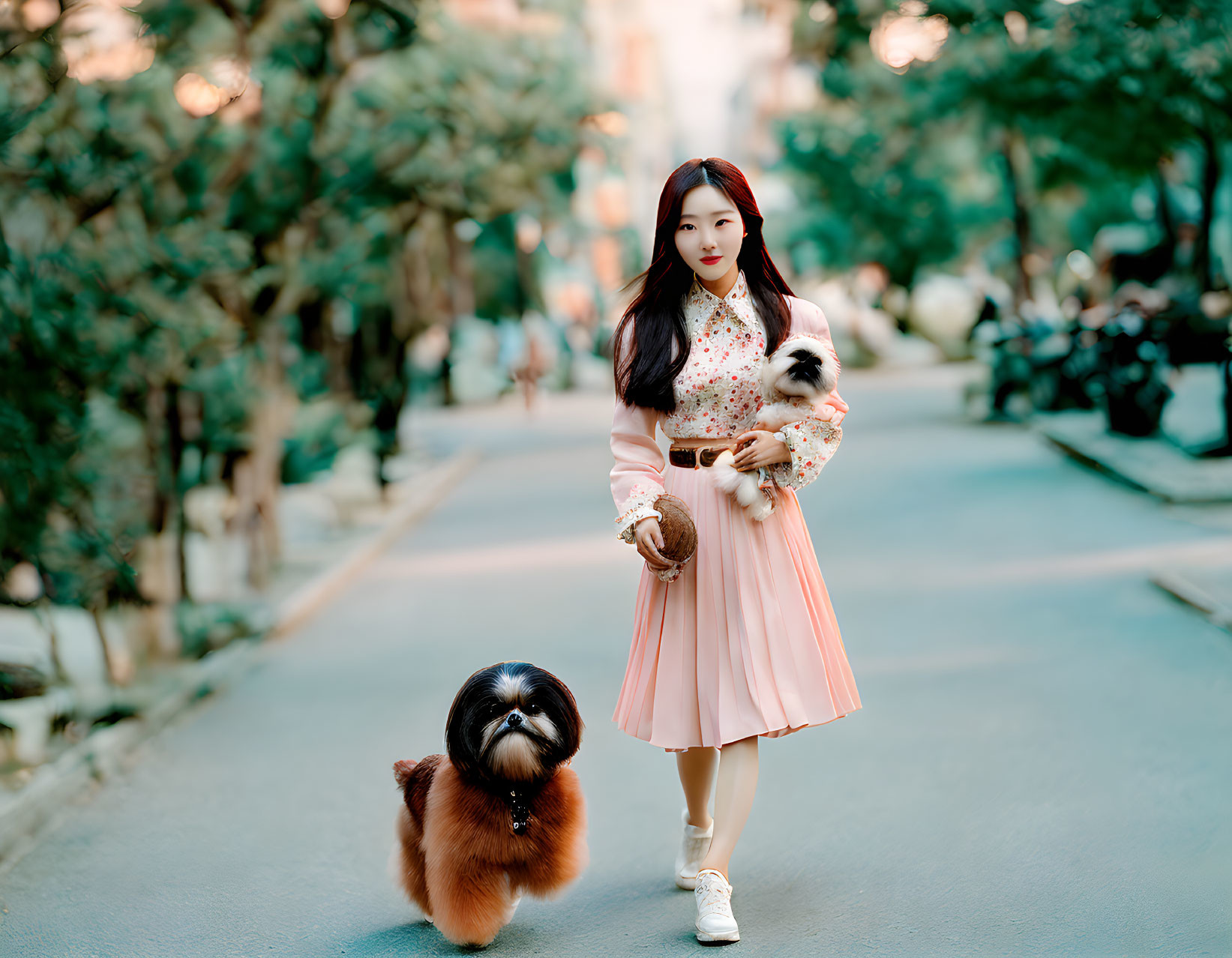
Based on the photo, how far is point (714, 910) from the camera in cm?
422

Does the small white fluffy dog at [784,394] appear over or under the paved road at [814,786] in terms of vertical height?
over

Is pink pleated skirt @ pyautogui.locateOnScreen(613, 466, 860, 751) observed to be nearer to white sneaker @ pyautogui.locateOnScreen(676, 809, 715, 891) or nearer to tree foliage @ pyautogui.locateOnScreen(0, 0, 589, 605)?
white sneaker @ pyautogui.locateOnScreen(676, 809, 715, 891)

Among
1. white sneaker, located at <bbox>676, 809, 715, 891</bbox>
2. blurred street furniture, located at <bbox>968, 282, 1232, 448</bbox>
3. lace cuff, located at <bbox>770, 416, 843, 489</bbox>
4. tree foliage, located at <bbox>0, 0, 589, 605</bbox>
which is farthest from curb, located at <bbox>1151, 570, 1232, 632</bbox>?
tree foliage, located at <bbox>0, 0, 589, 605</bbox>

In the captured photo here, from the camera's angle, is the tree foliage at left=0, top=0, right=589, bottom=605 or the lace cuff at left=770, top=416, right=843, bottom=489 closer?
the lace cuff at left=770, top=416, right=843, bottom=489

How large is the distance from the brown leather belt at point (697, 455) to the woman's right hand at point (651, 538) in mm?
312

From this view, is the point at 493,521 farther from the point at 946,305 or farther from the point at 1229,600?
the point at 946,305

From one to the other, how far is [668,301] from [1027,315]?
19.1 m

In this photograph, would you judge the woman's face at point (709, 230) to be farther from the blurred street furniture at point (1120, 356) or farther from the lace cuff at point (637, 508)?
the blurred street furniture at point (1120, 356)

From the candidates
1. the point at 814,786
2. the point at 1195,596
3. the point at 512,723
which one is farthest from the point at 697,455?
the point at 1195,596

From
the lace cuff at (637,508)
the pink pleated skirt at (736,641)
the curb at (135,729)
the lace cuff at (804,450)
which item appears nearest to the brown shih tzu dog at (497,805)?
the pink pleated skirt at (736,641)

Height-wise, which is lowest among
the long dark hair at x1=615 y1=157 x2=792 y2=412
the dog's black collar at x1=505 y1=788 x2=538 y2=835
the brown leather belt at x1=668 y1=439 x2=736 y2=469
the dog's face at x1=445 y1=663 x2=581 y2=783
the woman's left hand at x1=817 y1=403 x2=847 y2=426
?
the dog's black collar at x1=505 y1=788 x2=538 y2=835

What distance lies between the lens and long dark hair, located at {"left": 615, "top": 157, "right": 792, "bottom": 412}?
4379 mm

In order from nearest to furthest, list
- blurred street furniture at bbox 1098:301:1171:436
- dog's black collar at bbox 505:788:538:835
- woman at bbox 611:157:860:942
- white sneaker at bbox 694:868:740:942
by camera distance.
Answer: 1. dog's black collar at bbox 505:788:538:835
2. white sneaker at bbox 694:868:740:942
3. woman at bbox 611:157:860:942
4. blurred street furniture at bbox 1098:301:1171:436

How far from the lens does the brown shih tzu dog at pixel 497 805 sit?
3.84m
